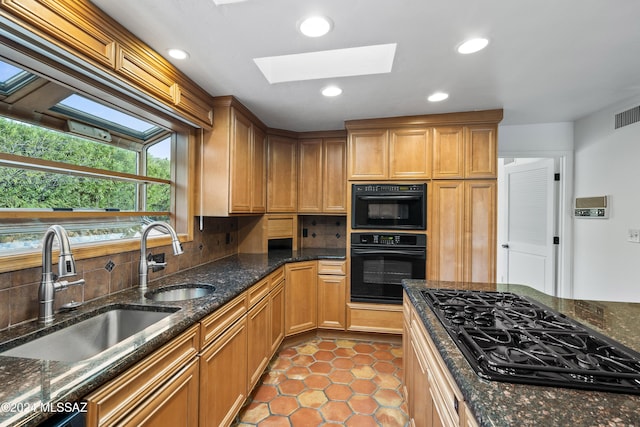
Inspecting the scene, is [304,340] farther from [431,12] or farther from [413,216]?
[431,12]

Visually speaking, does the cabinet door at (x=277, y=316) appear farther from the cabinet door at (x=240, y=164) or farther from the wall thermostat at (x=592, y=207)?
the wall thermostat at (x=592, y=207)

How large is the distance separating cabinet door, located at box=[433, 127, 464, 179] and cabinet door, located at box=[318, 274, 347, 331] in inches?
60.0

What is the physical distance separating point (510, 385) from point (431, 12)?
1.58m

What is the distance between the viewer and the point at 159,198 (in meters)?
2.08

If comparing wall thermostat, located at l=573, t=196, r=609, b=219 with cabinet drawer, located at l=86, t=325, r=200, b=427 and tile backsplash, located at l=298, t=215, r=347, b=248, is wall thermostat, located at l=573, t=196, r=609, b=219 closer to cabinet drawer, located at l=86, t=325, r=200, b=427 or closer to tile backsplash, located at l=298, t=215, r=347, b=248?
tile backsplash, located at l=298, t=215, r=347, b=248

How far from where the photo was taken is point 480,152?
2621mm

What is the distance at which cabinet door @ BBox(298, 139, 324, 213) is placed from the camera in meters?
3.20

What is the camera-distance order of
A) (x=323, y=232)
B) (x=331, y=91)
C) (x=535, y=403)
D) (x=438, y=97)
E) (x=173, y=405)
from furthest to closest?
(x=323, y=232) < (x=438, y=97) < (x=331, y=91) < (x=173, y=405) < (x=535, y=403)

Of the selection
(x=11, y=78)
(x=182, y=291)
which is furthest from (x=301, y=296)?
(x=11, y=78)

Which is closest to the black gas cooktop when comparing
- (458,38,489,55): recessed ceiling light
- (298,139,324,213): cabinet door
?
(458,38,489,55): recessed ceiling light

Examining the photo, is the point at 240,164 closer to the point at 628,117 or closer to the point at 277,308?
the point at 277,308

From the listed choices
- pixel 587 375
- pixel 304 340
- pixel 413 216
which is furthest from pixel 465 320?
pixel 304 340

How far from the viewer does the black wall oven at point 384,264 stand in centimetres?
270

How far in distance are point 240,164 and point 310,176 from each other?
1.00 meters
